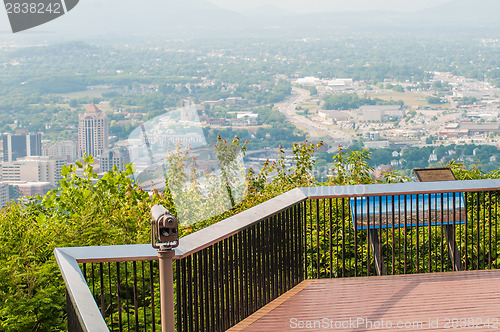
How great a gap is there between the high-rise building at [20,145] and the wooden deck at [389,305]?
10.2 meters

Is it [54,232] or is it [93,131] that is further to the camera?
[93,131]

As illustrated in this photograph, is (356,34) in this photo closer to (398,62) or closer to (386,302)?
(398,62)

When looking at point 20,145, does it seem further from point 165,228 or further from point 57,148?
point 165,228

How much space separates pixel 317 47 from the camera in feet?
77.6

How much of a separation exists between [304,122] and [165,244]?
32.2 feet

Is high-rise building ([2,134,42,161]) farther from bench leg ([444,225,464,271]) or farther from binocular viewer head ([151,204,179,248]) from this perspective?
binocular viewer head ([151,204,179,248])

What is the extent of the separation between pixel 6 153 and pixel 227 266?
39.5ft

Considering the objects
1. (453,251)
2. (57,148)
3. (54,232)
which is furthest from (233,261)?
(57,148)

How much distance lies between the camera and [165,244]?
2.29 metres

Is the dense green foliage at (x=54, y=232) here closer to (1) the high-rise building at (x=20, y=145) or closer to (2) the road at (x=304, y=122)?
(2) the road at (x=304, y=122)

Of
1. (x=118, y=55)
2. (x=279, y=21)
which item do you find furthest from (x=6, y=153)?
(x=279, y=21)

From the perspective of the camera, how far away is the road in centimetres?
1064

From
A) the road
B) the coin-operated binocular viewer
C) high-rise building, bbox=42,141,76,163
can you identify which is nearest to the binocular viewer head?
the coin-operated binocular viewer

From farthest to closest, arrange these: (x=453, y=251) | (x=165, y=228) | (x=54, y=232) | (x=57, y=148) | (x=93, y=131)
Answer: (x=57, y=148) → (x=93, y=131) → (x=453, y=251) → (x=54, y=232) → (x=165, y=228)
